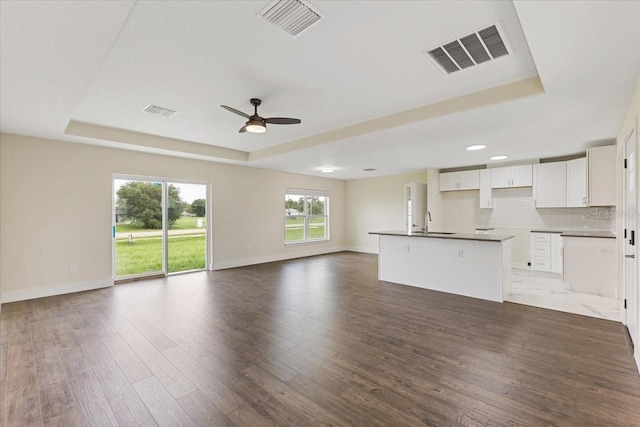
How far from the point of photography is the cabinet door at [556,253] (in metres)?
5.57

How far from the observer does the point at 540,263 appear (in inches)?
229

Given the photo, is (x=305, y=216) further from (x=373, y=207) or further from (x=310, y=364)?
(x=310, y=364)

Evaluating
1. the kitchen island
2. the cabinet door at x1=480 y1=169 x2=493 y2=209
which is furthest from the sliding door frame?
the cabinet door at x1=480 y1=169 x2=493 y2=209

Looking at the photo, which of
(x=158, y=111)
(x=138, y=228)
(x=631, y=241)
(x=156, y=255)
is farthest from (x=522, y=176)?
(x=138, y=228)

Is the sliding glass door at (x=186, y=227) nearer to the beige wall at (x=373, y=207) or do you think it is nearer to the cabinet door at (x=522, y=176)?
the beige wall at (x=373, y=207)

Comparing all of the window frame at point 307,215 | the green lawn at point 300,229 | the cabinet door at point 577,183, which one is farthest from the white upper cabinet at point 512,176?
the green lawn at point 300,229

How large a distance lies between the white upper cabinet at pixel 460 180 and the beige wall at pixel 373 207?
28.9 inches

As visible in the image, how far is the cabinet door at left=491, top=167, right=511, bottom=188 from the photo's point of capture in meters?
6.54

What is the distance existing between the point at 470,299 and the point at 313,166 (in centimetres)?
457

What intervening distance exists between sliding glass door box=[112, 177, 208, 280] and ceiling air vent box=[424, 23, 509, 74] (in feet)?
18.3

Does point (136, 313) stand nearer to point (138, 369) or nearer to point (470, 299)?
point (138, 369)

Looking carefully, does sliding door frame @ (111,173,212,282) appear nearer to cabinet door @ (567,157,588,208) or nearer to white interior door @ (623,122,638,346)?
white interior door @ (623,122,638,346)

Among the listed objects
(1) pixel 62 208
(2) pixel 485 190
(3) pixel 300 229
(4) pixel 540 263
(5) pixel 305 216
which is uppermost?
(2) pixel 485 190

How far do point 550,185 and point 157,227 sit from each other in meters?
8.08
